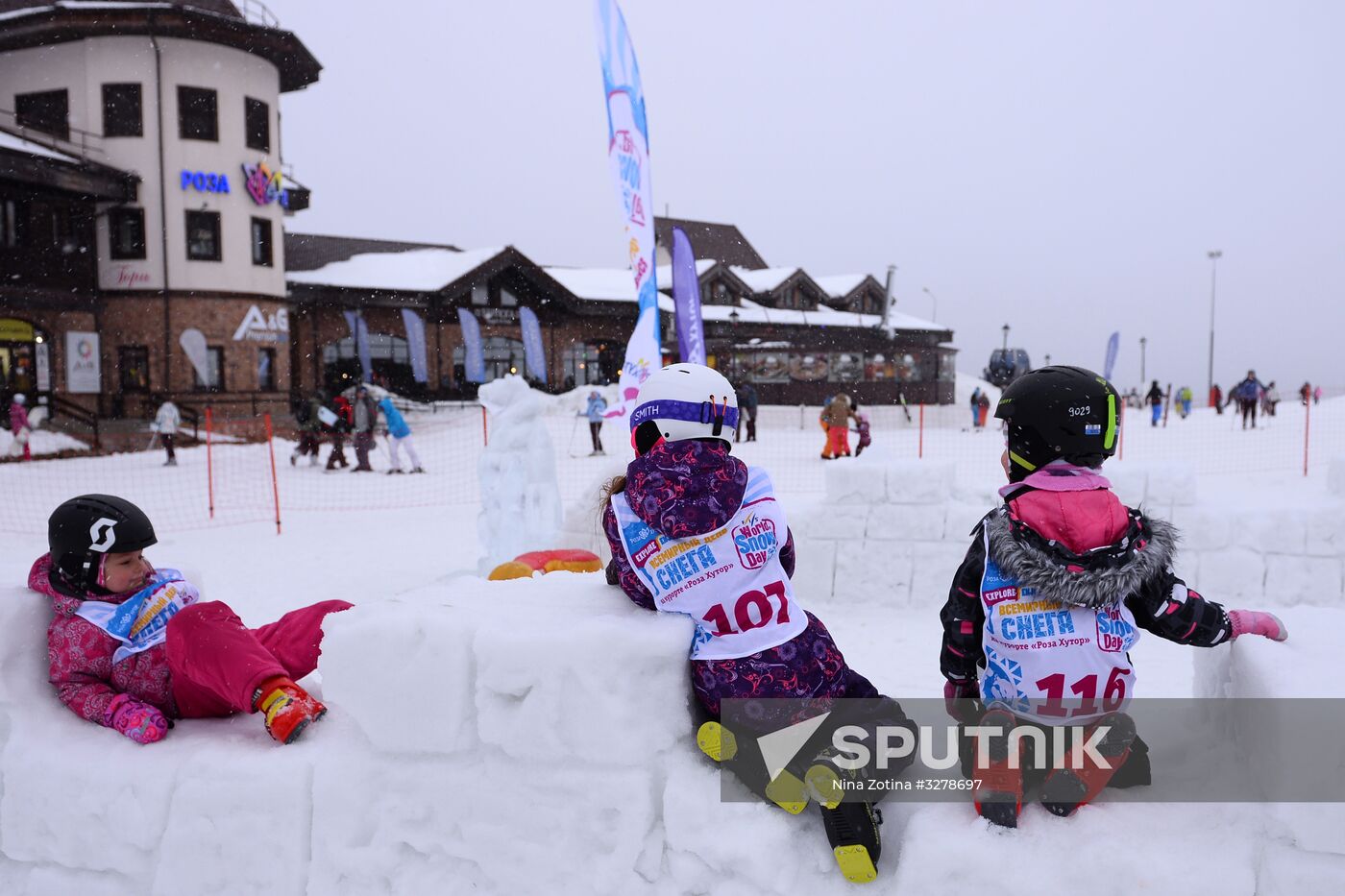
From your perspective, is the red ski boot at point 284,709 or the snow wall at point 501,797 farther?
the red ski boot at point 284,709

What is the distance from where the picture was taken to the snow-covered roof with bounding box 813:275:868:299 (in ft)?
113

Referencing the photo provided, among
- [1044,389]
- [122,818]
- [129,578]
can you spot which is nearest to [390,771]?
[122,818]

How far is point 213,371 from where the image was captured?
2341 cm

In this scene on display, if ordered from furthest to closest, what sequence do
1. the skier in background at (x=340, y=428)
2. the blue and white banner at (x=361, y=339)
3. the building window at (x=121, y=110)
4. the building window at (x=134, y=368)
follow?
1. the blue and white banner at (x=361, y=339)
2. the building window at (x=134, y=368)
3. the building window at (x=121, y=110)
4. the skier in background at (x=340, y=428)

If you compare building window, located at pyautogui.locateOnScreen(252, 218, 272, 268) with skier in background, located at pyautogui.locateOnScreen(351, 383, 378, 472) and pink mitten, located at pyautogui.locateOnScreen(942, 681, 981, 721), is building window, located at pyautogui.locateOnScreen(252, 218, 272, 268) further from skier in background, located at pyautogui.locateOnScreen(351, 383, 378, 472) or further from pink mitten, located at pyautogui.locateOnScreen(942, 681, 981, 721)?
pink mitten, located at pyautogui.locateOnScreen(942, 681, 981, 721)

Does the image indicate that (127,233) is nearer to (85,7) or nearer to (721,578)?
(85,7)

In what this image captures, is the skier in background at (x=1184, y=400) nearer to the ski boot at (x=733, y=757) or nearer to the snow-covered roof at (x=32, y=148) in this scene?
the ski boot at (x=733, y=757)

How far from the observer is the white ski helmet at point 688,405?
2115mm

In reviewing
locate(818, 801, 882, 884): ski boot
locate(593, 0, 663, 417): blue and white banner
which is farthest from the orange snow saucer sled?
locate(818, 801, 882, 884): ski boot

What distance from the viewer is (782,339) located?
102 ft

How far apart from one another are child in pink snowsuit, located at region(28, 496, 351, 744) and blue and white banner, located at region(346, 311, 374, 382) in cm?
2689

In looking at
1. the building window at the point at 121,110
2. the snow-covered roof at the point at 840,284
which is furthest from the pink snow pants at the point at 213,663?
the snow-covered roof at the point at 840,284

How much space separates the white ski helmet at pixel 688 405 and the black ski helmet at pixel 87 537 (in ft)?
4.59

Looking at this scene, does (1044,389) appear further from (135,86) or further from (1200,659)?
(135,86)
